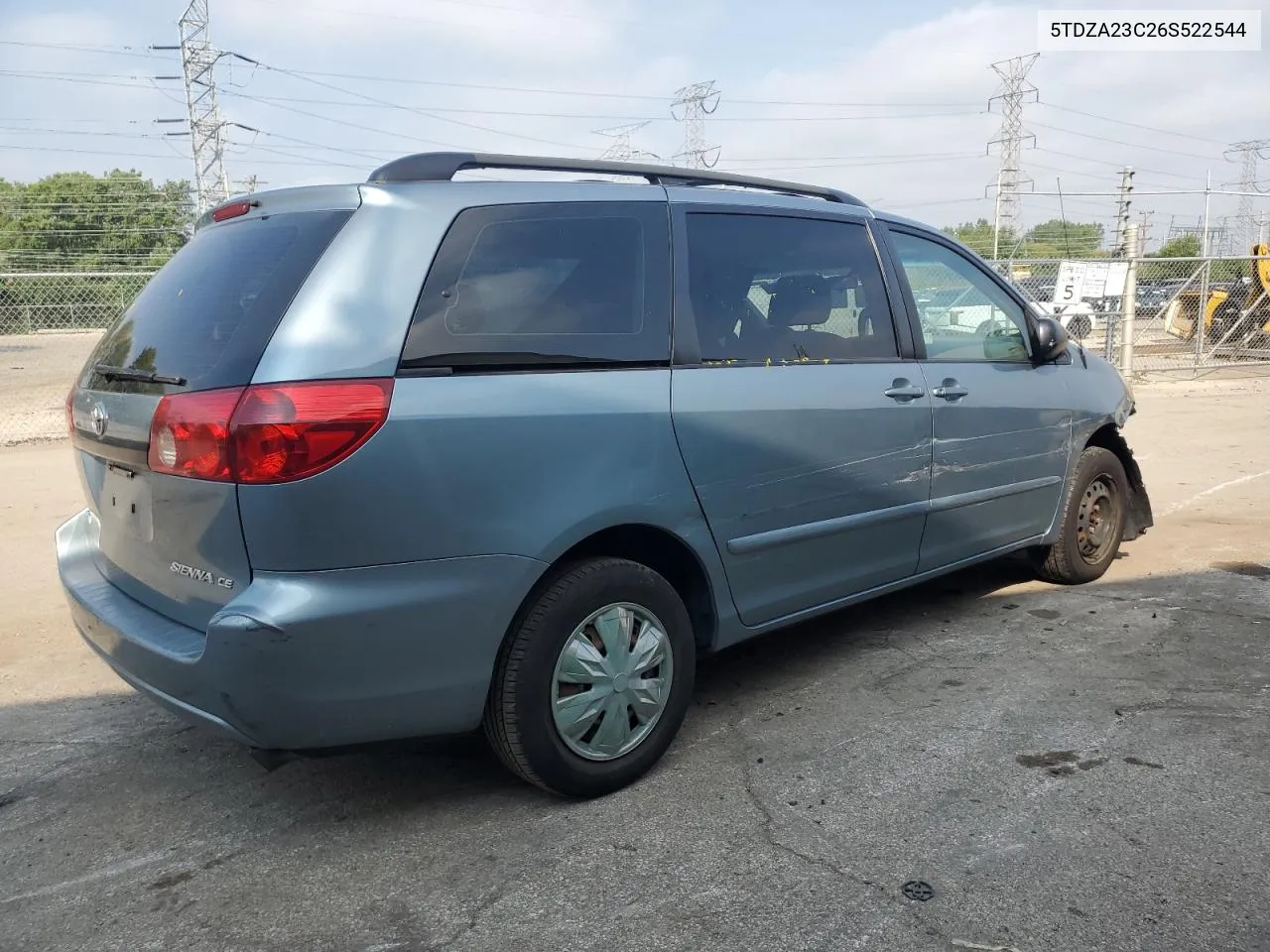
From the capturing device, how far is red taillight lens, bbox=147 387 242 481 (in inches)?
96.3

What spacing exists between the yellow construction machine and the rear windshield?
62.8ft

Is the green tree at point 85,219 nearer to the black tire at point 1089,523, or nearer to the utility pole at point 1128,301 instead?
the utility pole at point 1128,301

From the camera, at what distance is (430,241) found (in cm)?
270

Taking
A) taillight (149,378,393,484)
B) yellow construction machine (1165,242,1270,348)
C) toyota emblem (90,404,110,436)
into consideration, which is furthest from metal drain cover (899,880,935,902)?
yellow construction machine (1165,242,1270,348)

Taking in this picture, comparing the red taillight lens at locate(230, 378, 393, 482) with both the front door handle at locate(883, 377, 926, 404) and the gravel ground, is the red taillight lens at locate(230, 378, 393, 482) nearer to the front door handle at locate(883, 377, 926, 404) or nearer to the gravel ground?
the front door handle at locate(883, 377, 926, 404)

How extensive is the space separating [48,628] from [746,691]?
127 inches

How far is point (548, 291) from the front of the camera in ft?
9.55

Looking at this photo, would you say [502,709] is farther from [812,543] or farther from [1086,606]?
[1086,606]

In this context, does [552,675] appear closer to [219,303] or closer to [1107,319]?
[219,303]

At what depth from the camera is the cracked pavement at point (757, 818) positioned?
2418 millimetres

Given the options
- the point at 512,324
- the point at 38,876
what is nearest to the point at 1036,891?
the point at 512,324

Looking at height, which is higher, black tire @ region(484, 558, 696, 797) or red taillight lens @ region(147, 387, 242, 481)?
red taillight lens @ region(147, 387, 242, 481)

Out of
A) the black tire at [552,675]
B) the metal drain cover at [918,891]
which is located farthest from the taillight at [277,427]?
the metal drain cover at [918,891]

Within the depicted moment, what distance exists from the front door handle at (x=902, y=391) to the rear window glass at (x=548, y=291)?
1.07 metres
